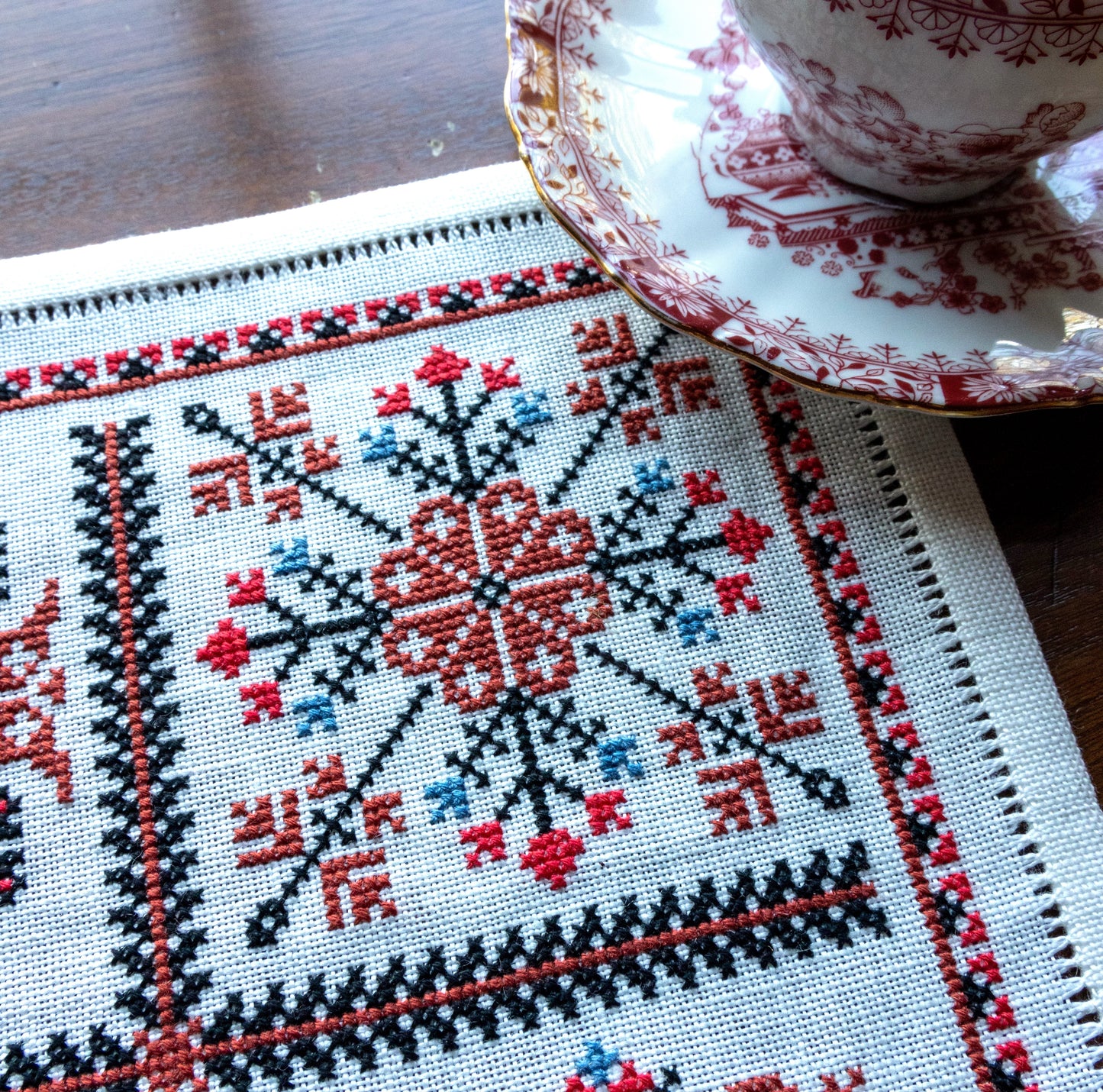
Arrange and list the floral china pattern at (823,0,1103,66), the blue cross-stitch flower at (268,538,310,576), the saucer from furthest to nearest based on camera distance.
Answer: the blue cross-stitch flower at (268,538,310,576)
the saucer
the floral china pattern at (823,0,1103,66)

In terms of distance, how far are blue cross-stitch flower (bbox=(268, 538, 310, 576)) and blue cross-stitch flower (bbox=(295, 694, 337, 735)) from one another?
0.09 m

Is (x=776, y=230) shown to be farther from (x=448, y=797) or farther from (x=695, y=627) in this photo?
(x=448, y=797)

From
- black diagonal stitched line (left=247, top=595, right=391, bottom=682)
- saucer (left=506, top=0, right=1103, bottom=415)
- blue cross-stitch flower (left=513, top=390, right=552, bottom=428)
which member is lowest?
black diagonal stitched line (left=247, top=595, right=391, bottom=682)

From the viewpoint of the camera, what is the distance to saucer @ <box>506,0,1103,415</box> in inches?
21.1

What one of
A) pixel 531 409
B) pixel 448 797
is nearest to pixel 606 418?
pixel 531 409

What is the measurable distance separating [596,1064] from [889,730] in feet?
0.87

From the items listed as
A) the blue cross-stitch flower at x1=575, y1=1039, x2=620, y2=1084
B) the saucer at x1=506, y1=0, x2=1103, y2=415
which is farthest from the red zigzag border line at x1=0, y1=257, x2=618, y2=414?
the blue cross-stitch flower at x1=575, y1=1039, x2=620, y2=1084

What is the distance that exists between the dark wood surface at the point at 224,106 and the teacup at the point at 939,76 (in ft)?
0.94

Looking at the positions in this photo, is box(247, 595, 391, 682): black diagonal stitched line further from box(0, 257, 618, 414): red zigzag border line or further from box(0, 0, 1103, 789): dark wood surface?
box(0, 0, 1103, 789): dark wood surface

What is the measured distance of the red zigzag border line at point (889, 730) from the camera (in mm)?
559

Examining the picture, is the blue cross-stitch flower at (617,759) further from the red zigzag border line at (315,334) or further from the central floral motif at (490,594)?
the red zigzag border line at (315,334)

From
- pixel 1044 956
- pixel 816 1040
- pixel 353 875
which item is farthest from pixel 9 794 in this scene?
pixel 1044 956

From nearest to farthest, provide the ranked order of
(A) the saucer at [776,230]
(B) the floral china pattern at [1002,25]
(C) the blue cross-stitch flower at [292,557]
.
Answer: (B) the floral china pattern at [1002,25], (A) the saucer at [776,230], (C) the blue cross-stitch flower at [292,557]

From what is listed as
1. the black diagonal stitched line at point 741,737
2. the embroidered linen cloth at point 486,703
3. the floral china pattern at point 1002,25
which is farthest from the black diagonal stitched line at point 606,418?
the floral china pattern at point 1002,25
